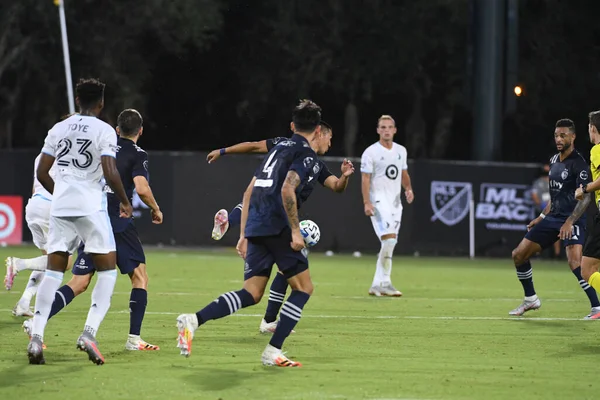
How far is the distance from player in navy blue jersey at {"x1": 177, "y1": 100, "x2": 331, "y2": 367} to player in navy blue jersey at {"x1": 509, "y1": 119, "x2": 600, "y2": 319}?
476 cm

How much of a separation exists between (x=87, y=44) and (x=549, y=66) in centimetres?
1673

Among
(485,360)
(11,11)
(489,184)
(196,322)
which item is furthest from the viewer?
(11,11)

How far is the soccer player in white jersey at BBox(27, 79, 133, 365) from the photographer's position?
9.66 m

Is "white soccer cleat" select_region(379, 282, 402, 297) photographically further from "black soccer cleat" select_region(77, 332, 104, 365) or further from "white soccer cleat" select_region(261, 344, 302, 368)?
"black soccer cleat" select_region(77, 332, 104, 365)

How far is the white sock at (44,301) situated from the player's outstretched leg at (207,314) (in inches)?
42.8

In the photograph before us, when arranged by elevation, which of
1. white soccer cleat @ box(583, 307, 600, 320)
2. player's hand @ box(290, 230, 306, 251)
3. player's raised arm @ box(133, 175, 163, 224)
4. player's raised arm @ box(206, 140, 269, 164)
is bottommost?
white soccer cleat @ box(583, 307, 600, 320)

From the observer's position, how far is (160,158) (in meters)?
29.7

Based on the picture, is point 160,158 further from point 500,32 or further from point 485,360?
point 485,360

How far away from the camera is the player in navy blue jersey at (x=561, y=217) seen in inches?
545

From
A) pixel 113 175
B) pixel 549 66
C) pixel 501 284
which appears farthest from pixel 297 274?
pixel 549 66

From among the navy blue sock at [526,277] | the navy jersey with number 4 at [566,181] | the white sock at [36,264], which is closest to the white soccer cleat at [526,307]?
the navy blue sock at [526,277]

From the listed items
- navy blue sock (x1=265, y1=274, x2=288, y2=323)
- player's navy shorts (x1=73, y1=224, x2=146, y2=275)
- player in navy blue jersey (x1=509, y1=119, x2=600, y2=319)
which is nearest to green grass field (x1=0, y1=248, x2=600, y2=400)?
navy blue sock (x1=265, y1=274, x2=288, y2=323)

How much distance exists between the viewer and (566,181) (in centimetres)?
1401

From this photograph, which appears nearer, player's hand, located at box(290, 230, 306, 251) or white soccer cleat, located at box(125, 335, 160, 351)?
player's hand, located at box(290, 230, 306, 251)
